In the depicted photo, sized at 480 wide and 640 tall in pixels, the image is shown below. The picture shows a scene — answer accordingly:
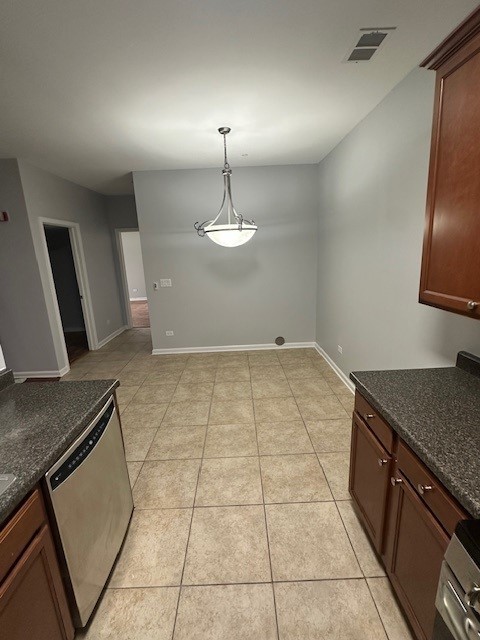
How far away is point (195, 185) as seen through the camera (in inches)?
165

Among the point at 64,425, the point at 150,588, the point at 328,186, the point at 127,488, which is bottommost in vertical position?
the point at 150,588

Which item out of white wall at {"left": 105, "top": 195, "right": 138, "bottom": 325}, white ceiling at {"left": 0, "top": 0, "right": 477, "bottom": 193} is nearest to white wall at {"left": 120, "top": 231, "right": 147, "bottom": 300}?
white wall at {"left": 105, "top": 195, "right": 138, "bottom": 325}

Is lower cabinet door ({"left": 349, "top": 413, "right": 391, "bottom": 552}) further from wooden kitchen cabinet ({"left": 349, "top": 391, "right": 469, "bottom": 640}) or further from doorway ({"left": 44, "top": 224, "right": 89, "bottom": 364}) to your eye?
doorway ({"left": 44, "top": 224, "right": 89, "bottom": 364})

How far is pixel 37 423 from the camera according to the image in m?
1.23

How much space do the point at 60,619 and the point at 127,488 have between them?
2.14 feet

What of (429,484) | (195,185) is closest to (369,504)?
(429,484)

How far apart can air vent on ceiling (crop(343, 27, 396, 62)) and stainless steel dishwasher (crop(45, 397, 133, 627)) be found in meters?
2.43

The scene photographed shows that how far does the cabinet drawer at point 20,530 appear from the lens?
0.84 m

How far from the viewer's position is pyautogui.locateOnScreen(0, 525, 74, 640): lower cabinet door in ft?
2.77

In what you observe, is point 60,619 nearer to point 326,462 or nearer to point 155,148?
point 326,462

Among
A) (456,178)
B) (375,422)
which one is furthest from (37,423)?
(456,178)

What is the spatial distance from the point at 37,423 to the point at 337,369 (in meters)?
3.27

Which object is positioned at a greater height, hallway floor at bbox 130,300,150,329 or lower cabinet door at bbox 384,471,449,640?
lower cabinet door at bbox 384,471,449,640

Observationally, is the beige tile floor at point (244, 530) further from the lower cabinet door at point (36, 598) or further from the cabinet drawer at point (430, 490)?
the cabinet drawer at point (430, 490)
